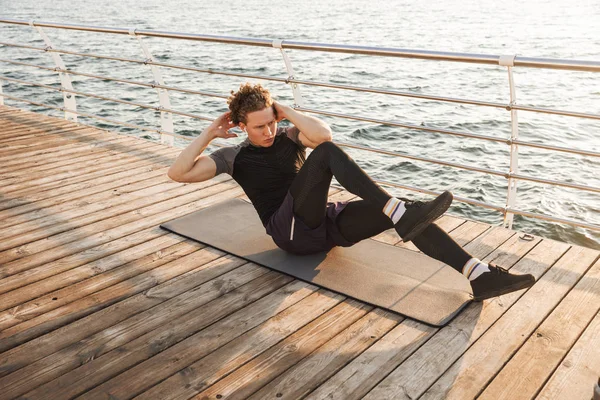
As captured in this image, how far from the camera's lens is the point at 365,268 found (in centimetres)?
304

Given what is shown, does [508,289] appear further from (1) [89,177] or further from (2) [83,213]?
(1) [89,177]

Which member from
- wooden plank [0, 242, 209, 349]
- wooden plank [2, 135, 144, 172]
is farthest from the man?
wooden plank [2, 135, 144, 172]

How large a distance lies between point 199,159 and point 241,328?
966 millimetres

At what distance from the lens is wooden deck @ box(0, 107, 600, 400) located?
7.25 feet

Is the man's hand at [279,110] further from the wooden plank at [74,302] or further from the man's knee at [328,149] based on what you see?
the wooden plank at [74,302]

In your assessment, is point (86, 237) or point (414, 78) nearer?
point (86, 237)

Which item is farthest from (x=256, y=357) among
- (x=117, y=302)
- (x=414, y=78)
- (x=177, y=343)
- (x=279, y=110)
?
(x=414, y=78)

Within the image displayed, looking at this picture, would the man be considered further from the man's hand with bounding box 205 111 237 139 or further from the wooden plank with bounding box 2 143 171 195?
the wooden plank with bounding box 2 143 171 195

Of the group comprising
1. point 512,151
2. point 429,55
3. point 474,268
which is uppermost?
point 429,55

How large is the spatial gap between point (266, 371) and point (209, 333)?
36 centimetres

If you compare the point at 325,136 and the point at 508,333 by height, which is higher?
the point at 325,136

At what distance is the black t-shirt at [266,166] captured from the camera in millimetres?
3121

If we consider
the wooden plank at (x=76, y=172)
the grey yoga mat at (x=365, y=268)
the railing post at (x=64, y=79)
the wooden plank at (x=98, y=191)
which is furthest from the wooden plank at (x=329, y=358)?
the railing post at (x=64, y=79)

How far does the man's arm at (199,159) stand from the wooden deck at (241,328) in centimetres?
44
